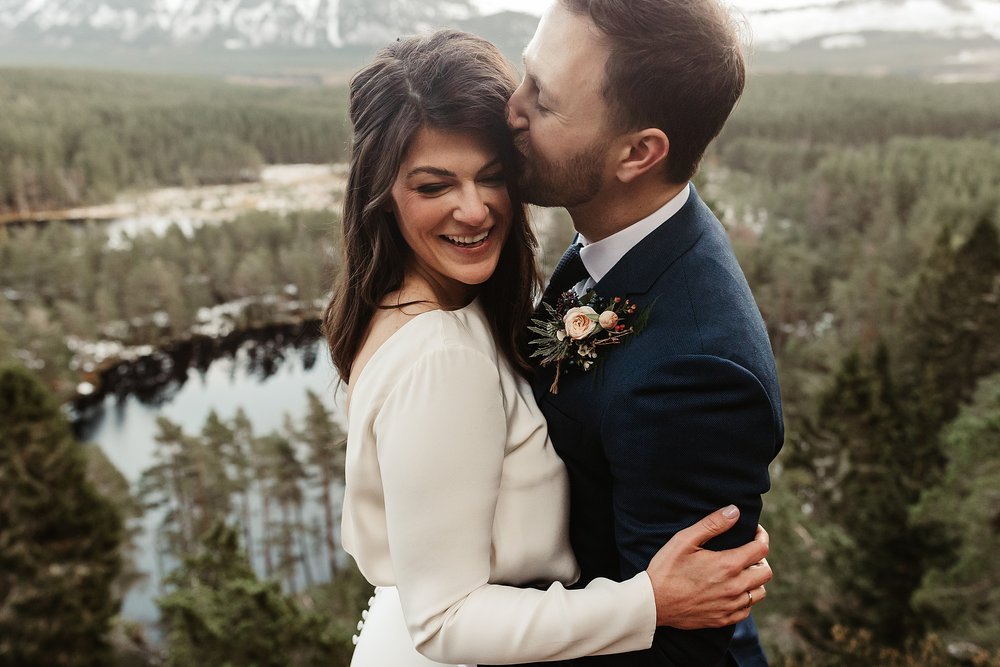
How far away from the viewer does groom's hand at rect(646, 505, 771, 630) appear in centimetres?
215

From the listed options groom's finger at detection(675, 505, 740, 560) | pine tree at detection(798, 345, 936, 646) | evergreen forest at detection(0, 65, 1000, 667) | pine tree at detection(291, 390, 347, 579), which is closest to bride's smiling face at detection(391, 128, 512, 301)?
evergreen forest at detection(0, 65, 1000, 667)

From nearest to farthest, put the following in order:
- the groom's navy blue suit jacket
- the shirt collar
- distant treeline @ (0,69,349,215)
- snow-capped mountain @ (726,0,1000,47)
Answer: the groom's navy blue suit jacket → the shirt collar → distant treeline @ (0,69,349,215) → snow-capped mountain @ (726,0,1000,47)

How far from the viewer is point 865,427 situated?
21.6 metres

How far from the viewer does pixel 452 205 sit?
2.36m

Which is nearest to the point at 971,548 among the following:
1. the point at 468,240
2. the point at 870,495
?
the point at 870,495

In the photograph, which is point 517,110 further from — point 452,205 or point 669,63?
point 669,63

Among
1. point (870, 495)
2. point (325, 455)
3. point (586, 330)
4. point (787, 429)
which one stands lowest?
point (325, 455)

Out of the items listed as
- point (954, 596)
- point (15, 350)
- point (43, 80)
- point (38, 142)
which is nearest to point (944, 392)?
point (954, 596)

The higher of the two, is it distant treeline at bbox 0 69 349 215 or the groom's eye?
the groom's eye

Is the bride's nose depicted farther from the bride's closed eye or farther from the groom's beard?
the groom's beard

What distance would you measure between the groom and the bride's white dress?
153mm

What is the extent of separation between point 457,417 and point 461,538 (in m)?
0.34

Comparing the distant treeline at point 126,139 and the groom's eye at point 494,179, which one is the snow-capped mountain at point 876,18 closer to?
the distant treeline at point 126,139

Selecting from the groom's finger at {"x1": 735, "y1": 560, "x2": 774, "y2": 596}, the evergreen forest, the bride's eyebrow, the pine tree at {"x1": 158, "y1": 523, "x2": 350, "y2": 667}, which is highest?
the bride's eyebrow
